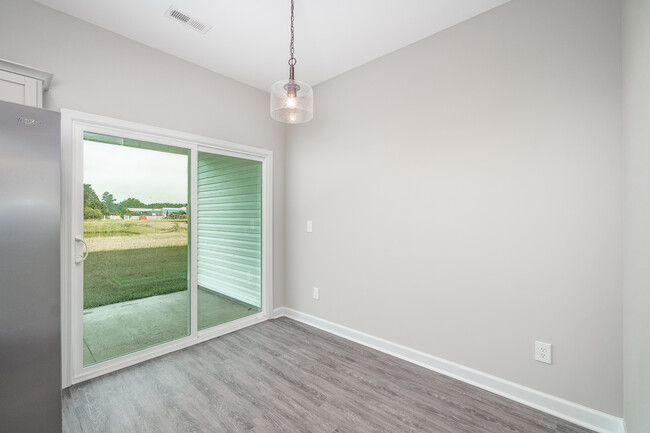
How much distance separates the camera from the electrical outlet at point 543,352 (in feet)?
6.45

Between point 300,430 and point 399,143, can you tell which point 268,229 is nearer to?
point 399,143

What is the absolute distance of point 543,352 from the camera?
199cm

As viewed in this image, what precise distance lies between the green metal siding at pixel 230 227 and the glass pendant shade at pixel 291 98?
163cm

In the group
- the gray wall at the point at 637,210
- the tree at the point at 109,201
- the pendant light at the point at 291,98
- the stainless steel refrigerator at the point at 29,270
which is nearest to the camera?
the gray wall at the point at 637,210

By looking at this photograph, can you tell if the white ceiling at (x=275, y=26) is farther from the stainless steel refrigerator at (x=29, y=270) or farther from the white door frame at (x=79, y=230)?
the stainless steel refrigerator at (x=29, y=270)

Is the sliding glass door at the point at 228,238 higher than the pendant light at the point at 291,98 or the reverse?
the reverse

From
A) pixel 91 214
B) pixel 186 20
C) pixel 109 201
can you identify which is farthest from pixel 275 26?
pixel 91 214

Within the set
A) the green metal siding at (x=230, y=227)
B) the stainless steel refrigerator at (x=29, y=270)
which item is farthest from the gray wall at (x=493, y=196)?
the stainless steel refrigerator at (x=29, y=270)

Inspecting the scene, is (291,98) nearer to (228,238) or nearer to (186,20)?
(186,20)

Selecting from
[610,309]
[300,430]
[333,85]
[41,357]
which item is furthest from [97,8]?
[610,309]

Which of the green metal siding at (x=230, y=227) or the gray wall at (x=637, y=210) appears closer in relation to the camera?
the gray wall at (x=637, y=210)

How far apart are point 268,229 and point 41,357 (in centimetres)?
230

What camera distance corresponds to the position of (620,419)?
174 centimetres

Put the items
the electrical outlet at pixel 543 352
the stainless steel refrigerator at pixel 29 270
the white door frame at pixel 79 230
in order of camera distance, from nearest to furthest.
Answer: the stainless steel refrigerator at pixel 29 270 < the electrical outlet at pixel 543 352 < the white door frame at pixel 79 230
